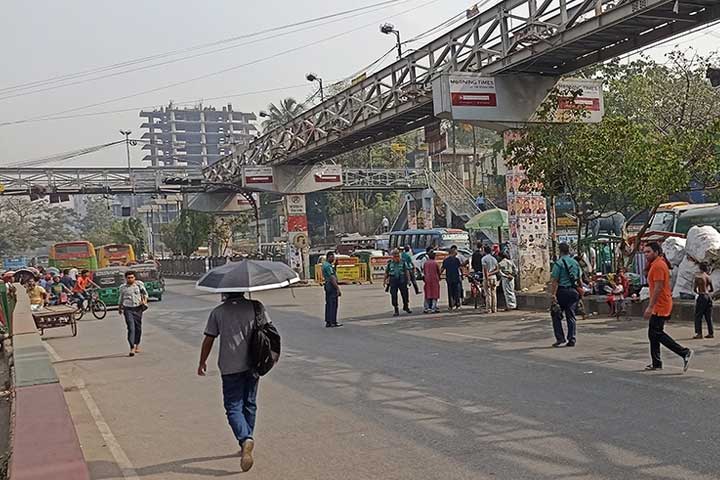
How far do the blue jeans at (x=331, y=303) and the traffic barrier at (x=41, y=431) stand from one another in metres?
8.67

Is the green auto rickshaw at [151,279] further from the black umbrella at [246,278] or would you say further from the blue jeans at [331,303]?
the black umbrella at [246,278]

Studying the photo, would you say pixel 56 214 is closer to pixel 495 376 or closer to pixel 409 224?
pixel 409 224

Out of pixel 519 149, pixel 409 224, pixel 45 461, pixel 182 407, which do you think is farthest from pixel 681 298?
pixel 409 224

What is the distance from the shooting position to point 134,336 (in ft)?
49.6

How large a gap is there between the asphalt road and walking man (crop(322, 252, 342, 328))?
201cm

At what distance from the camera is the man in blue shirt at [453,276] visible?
2019 cm

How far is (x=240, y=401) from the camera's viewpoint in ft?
22.7

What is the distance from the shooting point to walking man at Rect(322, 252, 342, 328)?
17.7 meters

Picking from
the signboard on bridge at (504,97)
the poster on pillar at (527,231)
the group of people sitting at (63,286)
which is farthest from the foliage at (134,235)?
the signboard on bridge at (504,97)

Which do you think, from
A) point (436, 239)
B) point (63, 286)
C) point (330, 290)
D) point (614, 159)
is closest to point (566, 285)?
point (614, 159)

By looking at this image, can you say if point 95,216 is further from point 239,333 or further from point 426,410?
point 239,333

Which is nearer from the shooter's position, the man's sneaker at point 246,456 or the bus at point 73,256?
the man's sneaker at point 246,456

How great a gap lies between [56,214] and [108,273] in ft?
340

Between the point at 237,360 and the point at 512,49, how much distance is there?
1413 cm
